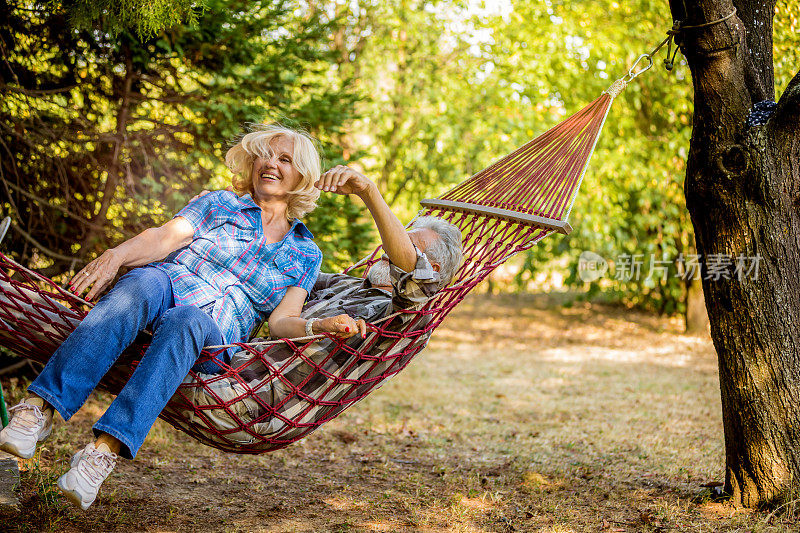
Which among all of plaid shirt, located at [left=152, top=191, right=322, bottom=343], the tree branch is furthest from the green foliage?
the tree branch

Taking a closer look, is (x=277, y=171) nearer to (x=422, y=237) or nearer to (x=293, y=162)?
(x=293, y=162)

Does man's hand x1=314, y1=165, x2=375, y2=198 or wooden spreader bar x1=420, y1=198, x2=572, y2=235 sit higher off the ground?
wooden spreader bar x1=420, y1=198, x2=572, y2=235

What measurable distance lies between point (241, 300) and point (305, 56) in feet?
6.92

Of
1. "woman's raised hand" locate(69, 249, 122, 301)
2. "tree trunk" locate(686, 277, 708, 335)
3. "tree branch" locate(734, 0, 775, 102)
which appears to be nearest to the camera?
"woman's raised hand" locate(69, 249, 122, 301)

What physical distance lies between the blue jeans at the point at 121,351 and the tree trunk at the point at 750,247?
1.54 meters

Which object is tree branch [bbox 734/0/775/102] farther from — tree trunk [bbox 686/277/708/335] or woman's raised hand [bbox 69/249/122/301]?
tree trunk [bbox 686/277/708/335]

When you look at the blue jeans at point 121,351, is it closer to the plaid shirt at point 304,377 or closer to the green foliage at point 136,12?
the plaid shirt at point 304,377

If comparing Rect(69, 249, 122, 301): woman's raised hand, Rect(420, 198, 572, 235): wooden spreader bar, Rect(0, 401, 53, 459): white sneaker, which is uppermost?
Rect(420, 198, 572, 235): wooden spreader bar

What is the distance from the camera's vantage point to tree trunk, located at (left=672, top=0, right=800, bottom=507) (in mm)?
2107

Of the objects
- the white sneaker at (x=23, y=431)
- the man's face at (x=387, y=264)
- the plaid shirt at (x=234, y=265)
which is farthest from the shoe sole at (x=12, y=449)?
the man's face at (x=387, y=264)

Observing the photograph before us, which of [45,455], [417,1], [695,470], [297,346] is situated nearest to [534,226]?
[297,346]

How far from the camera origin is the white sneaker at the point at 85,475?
55.6 inches

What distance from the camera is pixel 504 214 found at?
2.38 m

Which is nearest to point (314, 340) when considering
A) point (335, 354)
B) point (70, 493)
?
point (335, 354)
